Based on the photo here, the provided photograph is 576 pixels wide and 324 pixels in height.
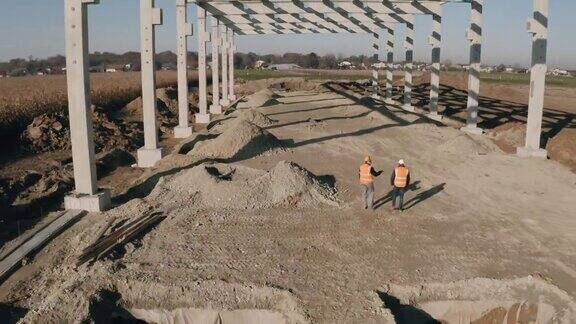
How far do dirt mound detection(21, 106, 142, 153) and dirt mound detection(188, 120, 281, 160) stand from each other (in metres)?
4.78

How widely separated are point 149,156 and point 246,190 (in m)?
4.73

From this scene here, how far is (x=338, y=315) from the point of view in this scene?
6.01m

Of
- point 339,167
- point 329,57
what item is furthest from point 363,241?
point 329,57

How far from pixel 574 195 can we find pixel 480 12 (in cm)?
1072

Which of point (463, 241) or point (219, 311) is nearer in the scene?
point (219, 311)

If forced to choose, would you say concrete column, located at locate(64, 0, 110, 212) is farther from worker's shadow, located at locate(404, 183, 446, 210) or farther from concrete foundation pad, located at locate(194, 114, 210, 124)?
concrete foundation pad, located at locate(194, 114, 210, 124)

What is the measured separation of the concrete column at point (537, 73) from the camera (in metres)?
15.0

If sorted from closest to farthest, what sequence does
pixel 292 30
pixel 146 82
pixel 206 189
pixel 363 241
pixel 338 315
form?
pixel 338 315 < pixel 363 241 < pixel 206 189 < pixel 146 82 < pixel 292 30

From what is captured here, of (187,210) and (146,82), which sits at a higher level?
(146,82)

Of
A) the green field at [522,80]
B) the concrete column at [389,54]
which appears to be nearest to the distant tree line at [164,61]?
the green field at [522,80]

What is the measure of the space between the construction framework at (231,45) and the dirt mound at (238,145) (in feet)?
5.24

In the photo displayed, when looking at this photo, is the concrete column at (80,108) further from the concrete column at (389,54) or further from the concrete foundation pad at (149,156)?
the concrete column at (389,54)

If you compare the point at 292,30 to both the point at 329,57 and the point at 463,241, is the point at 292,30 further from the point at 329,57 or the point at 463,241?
the point at 329,57

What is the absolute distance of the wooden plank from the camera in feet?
24.5
